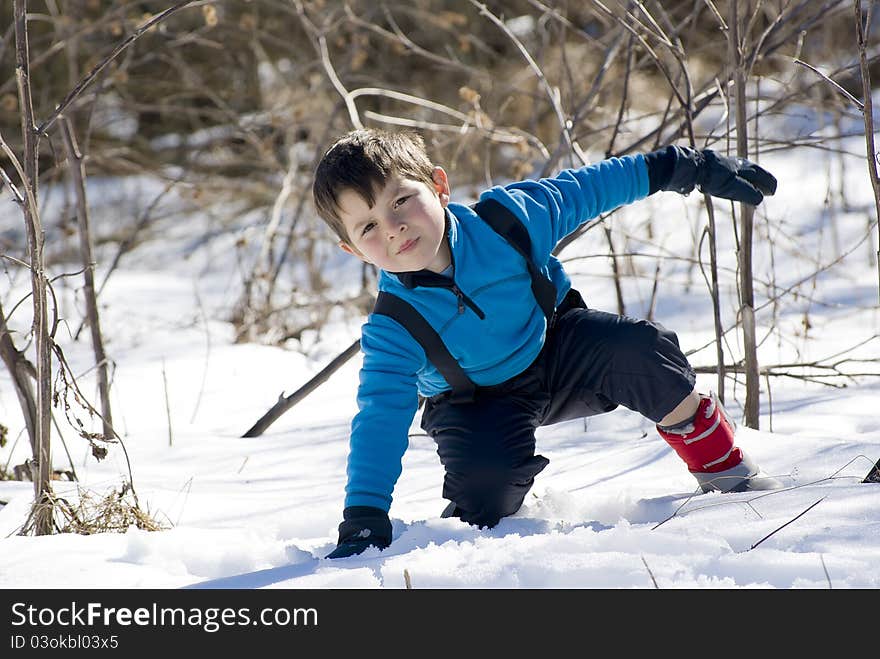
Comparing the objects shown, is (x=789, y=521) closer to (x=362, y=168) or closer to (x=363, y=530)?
(x=363, y=530)

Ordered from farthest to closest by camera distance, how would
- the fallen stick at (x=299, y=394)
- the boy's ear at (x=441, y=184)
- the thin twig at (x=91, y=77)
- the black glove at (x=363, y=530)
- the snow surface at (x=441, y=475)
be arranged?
the fallen stick at (x=299, y=394) < the boy's ear at (x=441, y=184) < the thin twig at (x=91, y=77) < the black glove at (x=363, y=530) < the snow surface at (x=441, y=475)

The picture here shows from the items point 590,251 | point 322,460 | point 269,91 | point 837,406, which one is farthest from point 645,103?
point 322,460

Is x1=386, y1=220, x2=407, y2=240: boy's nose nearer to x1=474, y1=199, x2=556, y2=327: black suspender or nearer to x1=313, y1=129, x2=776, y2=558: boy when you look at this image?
x1=313, y1=129, x2=776, y2=558: boy

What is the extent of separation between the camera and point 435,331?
→ 7.14 feet

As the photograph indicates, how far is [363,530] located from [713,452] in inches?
31.8

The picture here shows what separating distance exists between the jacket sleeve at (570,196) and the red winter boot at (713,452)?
19.5 inches

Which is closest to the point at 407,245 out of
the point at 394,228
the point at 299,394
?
the point at 394,228

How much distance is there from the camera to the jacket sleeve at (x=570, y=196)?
2277mm

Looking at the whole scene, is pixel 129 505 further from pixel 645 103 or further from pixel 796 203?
pixel 645 103

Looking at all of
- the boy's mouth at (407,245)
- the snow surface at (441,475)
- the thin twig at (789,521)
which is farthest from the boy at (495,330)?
the thin twig at (789,521)

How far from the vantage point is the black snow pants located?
2.19 meters

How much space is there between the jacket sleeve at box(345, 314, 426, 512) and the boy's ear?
12.3 inches

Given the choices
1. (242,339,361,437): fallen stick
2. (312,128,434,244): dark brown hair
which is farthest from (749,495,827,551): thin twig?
(242,339,361,437): fallen stick

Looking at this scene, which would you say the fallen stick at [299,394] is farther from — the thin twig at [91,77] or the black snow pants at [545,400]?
the thin twig at [91,77]
